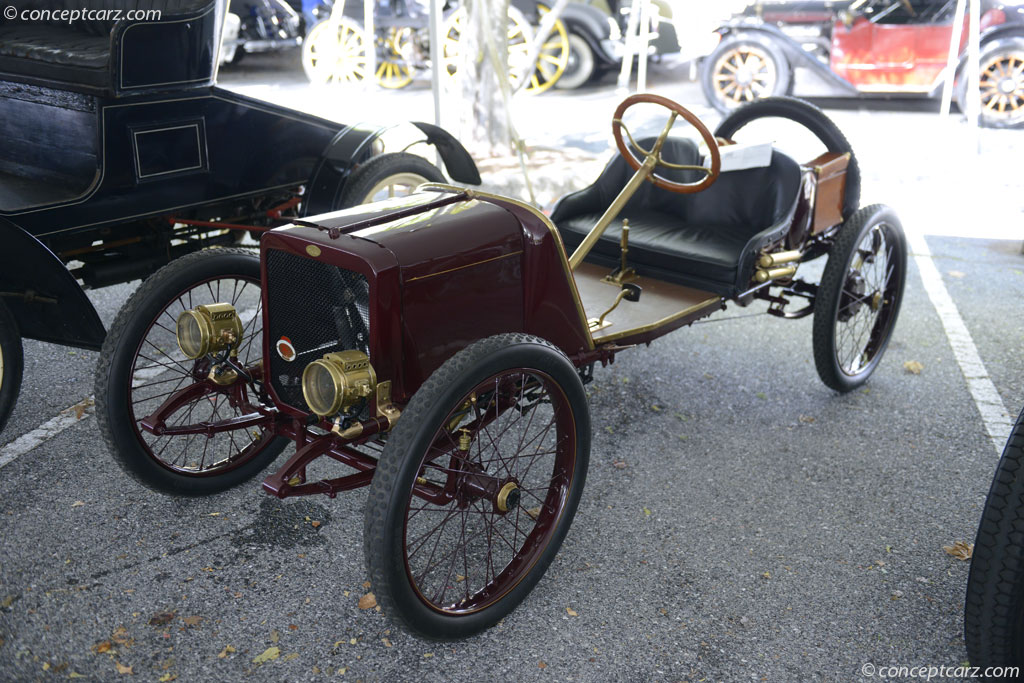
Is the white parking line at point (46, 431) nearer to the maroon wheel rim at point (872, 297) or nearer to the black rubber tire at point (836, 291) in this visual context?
the black rubber tire at point (836, 291)

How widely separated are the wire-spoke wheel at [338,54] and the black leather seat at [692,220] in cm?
811

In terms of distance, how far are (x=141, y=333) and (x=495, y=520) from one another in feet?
4.08

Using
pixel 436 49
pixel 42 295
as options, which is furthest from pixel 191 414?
pixel 436 49

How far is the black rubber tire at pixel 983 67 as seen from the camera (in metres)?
8.98

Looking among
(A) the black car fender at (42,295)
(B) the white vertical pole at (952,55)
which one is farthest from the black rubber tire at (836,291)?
(B) the white vertical pole at (952,55)

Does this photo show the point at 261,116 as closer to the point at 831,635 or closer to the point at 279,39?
the point at 831,635

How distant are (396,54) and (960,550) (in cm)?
1013

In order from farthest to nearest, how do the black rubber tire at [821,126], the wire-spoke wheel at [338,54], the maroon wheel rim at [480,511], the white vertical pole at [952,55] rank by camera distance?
the wire-spoke wheel at [338,54]
the white vertical pole at [952,55]
the black rubber tire at [821,126]
the maroon wheel rim at [480,511]

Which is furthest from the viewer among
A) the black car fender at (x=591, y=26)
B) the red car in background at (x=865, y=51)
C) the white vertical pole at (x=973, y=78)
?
the black car fender at (x=591, y=26)

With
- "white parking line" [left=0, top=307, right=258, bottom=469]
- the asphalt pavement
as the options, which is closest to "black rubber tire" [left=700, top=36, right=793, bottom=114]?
the asphalt pavement

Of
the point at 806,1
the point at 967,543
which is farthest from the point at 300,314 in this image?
the point at 806,1

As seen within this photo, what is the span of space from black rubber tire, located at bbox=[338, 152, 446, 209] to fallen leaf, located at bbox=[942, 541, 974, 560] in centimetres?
282

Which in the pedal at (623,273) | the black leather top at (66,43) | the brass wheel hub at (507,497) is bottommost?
the brass wheel hub at (507,497)

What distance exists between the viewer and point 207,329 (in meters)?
2.56
